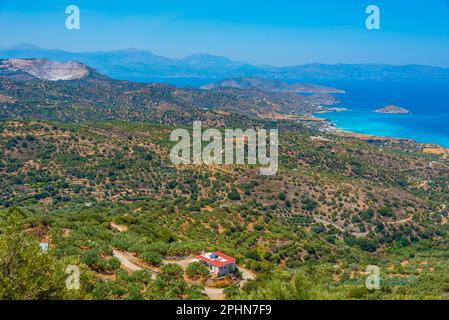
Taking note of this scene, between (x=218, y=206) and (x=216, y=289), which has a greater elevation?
(x=216, y=289)

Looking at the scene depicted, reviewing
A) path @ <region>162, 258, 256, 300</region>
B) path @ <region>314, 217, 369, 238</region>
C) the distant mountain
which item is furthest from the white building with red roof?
the distant mountain

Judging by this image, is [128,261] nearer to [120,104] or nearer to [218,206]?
[218,206]

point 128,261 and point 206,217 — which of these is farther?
point 206,217

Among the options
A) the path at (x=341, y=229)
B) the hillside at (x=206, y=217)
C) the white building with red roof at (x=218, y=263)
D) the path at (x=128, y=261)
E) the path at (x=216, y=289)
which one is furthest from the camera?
the path at (x=341, y=229)

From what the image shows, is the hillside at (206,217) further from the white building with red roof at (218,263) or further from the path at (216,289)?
the white building with red roof at (218,263)

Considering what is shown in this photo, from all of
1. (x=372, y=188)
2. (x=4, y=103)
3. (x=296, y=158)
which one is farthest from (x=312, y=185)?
(x=4, y=103)

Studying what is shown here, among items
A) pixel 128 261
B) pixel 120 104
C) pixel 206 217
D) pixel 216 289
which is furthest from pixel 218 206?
pixel 120 104

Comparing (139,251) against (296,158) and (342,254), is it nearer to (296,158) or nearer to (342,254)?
(342,254)

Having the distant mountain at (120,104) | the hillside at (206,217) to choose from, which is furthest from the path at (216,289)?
the distant mountain at (120,104)

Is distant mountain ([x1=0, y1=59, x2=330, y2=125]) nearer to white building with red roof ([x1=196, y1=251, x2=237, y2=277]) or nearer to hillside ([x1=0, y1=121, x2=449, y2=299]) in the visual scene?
hillside ([x1=0, y1=121, x2=449, y2=299])
